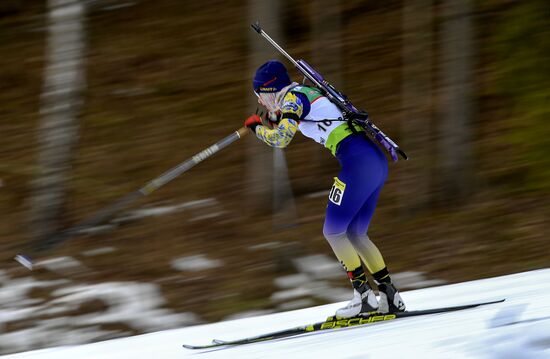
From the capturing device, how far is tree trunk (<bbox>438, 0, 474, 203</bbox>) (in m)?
10.3

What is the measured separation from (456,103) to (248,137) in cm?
292

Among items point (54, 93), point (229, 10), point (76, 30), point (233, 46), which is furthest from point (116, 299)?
point (229, 10)

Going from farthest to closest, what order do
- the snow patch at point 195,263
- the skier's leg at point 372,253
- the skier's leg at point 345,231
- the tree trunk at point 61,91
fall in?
the snow patch at point 195,263
the tree trunk at point 61,91
the skier's leg at point 372,253
the skier's leg at point 345,231

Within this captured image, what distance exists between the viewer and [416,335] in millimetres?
5574

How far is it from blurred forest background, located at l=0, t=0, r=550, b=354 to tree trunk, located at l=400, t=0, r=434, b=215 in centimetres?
3

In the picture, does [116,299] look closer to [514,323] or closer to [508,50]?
[514,323]

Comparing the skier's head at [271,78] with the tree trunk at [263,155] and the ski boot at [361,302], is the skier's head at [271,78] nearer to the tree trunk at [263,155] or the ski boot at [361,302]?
the ski boot at [361,302]

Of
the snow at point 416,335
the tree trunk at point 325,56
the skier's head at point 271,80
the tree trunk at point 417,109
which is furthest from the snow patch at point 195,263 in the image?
the skier's head at point 271,80

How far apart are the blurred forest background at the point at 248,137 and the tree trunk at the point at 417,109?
0.03 meters

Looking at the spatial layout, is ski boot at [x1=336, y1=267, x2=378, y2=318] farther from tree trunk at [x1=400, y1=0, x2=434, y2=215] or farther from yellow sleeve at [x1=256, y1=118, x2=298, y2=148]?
tree trunk at [x1=400, y1=0, x2=434, y2=215]

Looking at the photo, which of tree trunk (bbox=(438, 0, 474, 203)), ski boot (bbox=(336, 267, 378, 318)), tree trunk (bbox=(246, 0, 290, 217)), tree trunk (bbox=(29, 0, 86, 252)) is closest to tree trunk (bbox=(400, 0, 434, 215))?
tree trunk (bbox=(438, 0, 474, 203))

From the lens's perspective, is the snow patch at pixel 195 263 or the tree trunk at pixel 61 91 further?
the snow patch at pixel 195 263

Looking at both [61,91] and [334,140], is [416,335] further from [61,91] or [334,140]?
[61,91]

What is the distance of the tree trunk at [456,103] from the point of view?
1030 cm
